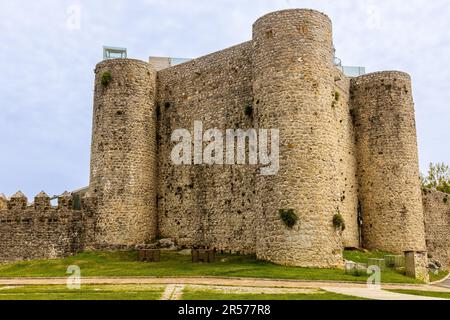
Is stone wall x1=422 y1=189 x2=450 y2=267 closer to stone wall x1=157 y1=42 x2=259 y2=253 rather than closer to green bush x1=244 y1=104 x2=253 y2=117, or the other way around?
stone wall x1=157 y1=42 x2=259 y2=253

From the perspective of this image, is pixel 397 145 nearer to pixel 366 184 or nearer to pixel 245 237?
pixel 366 184

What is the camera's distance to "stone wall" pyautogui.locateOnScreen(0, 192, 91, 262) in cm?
3300

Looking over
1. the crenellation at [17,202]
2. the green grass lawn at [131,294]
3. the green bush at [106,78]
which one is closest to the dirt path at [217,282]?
the green grass lawn at [131,294]

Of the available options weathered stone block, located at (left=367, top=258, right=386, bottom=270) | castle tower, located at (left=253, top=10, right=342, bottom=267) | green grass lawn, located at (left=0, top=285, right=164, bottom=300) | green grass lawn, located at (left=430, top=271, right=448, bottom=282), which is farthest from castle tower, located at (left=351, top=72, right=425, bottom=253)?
green grass lawn, located at (left=0, top=285, right=164, bottom=300)

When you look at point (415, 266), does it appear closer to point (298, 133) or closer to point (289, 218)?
point (289, 218)

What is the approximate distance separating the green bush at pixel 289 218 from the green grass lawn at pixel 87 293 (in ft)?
29.6

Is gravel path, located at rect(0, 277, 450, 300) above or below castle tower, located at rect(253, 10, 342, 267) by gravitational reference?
below

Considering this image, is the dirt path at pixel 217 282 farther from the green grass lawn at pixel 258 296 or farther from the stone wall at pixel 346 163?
the stone wall at pixel 346 163

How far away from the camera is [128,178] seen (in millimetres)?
34000

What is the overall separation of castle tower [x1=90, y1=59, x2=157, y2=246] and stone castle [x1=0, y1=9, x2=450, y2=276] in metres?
0.07

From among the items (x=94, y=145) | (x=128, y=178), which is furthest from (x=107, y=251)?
(x=94, y=145)

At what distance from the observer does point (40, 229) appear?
33.3 m

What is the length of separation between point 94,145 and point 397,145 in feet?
63.4

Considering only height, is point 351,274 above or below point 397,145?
below
